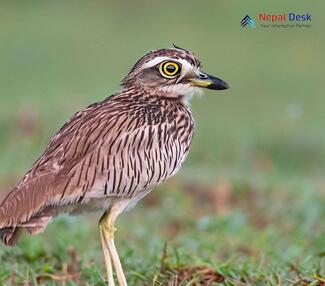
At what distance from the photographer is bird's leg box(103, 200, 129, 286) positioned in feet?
16.3

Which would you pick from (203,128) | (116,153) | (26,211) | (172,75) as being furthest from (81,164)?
(203,128)

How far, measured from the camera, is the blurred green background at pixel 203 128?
21.7 ft

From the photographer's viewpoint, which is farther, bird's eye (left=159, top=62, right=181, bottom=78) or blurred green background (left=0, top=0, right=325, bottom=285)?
blurred green background (left=0, top=0, right=325, bottom=285)

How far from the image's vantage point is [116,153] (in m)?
4.87

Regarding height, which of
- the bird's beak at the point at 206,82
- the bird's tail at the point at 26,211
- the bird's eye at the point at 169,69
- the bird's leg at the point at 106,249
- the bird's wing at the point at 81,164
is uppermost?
the bird's eye at the point at 169,69

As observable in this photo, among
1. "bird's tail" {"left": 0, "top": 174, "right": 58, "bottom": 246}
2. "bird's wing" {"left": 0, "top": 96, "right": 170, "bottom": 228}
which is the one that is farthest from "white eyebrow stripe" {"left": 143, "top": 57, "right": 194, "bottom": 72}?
"bird's tail" {"left": 0, "top": 174, "right": 58, "bottom": 246}

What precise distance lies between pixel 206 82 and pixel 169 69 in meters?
0.20

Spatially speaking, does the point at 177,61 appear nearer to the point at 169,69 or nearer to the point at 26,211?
the point at 169,69

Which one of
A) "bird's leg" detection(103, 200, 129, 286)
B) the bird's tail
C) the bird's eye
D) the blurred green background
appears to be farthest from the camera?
the blurred green background

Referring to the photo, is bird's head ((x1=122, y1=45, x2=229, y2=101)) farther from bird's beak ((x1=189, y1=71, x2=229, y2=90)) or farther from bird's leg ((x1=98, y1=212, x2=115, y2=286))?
bird's leg ((x1=98, y1=212, x2=115, y2=286))

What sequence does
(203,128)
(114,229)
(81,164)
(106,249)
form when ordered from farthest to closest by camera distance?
(203,128) < (106,249) < (114,229) < (81,164)

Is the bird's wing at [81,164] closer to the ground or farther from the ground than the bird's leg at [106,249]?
farther from the ground

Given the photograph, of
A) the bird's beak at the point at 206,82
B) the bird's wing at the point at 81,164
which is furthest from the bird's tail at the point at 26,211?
the bird's beak at the point at 206,82

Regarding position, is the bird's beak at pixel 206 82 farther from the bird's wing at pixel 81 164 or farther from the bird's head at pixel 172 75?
the bird's wing at pixel 81 164
